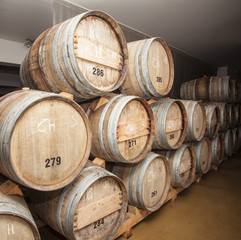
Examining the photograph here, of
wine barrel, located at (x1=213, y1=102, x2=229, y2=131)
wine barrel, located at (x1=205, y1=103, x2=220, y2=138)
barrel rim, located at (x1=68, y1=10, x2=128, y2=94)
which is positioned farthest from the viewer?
wine barrel, located at (x1=213, y1=102, x2=229, y2=131)

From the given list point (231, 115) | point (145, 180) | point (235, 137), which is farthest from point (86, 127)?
point (235, 137)

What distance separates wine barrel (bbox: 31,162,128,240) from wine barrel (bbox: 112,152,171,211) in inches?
15.1

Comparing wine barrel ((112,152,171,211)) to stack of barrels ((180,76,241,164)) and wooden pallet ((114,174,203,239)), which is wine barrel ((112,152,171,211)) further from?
stack of barrels ((180,76,241,164))

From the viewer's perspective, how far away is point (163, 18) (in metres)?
3.93

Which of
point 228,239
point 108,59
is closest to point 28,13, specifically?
point 108,59

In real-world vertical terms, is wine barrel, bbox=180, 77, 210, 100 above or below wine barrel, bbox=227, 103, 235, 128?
above

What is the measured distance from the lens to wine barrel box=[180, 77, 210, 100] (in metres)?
5.40

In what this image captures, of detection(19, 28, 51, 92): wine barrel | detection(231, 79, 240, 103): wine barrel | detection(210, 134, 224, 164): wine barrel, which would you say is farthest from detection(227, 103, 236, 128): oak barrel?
detection(19, 28, 51, 92): wine barrel

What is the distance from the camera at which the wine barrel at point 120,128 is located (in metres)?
2.13

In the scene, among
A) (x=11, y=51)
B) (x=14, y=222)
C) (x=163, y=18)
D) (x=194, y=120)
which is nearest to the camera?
(x=14, y=222)

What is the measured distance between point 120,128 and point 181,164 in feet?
5.75

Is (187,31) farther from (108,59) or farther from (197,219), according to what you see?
(197,219)

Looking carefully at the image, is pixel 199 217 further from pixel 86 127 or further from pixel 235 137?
pixel 235 137

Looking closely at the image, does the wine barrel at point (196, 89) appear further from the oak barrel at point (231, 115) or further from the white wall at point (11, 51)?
the white wall at point (11, 51)
